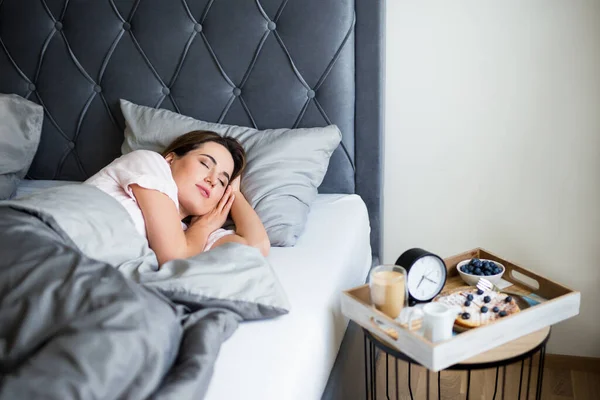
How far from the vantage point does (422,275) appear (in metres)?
1.46

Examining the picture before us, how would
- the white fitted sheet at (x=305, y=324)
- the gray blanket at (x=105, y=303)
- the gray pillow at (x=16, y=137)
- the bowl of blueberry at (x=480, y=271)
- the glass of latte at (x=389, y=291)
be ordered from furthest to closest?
the gray pillow at (x=16, y=137) → the bowl of blueberry at (x=480, y=271) → the glass of latte at (x=389, y=291) → the white fitted sheet at (x=305, y=324) → the gray blanket at (x=105, y=303)

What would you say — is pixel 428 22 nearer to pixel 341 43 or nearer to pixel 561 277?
pixel 341 43

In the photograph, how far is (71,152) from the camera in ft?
7.23

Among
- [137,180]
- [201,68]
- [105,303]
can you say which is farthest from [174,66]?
[105,303]

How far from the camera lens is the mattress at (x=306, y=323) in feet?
3.50

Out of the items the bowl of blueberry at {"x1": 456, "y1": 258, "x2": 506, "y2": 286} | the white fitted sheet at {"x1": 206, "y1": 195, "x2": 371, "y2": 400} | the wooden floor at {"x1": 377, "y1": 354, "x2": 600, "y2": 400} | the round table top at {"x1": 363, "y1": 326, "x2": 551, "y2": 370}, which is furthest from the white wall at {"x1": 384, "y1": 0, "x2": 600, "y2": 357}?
the round table top at {"x1": 363, "y1": 326, "x2": 551, "y2": 370}

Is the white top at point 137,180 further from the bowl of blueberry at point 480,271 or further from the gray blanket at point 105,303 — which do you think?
the bowl of blueberry at point 480,271

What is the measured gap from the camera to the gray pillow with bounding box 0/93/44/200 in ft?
6.57

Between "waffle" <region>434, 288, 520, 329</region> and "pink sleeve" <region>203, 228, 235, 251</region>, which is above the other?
"pink sleeve" <region>203, 228, 235, 251</region>

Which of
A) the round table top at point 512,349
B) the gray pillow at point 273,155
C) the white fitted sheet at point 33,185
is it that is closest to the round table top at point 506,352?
the round table top at point 512,349

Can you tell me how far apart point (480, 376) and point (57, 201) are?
146cm

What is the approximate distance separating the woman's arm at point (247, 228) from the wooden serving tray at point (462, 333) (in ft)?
0.94

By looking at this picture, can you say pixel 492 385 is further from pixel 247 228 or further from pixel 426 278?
pixel 247 228

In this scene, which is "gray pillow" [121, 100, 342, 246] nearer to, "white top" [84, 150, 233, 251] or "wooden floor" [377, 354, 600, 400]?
"white top" [84, 150, 233, 251]
